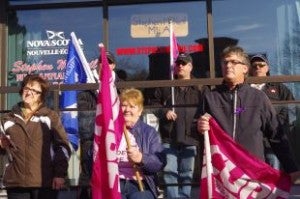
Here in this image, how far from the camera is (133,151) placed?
4.98 m

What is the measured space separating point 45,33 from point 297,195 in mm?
4738

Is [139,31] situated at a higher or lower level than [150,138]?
higher

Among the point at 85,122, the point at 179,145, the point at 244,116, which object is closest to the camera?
the point at 244,116

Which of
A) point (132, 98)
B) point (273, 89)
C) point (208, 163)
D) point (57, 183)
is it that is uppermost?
point (273, 89)

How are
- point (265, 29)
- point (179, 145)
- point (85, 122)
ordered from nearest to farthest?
point (179, 145), point (85, 122), point (265, 29)

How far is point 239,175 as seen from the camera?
5047 millimetres

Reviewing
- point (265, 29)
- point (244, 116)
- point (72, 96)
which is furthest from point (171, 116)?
point (265, 29)

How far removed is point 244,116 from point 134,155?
0.93m

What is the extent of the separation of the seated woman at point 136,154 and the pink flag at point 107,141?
11 centimetres

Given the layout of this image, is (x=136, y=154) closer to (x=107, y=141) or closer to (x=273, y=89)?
(x=107, y=141)

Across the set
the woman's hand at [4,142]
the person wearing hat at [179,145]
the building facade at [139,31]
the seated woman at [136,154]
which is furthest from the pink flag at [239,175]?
the building facade at [139,31]

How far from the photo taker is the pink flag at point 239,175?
5.00 meters

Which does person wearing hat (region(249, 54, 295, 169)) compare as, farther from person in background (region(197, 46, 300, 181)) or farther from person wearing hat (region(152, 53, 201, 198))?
Answer: person in background (region(197, 46, 300, 181))

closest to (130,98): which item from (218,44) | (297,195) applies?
(297,195)
